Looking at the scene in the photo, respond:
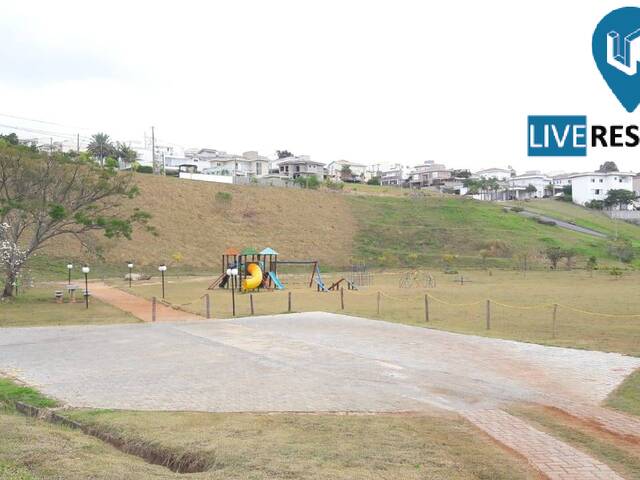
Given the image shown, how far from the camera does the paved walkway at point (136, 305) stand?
19.6 m

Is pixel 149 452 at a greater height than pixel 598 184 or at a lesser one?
lesser

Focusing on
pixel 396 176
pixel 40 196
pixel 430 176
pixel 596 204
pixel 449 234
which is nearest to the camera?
pixel 40 196

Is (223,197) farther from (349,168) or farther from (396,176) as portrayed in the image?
(396,176)

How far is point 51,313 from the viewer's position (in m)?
20.8

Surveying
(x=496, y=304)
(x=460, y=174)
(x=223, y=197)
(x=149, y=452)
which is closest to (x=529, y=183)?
(x=460, y=174)

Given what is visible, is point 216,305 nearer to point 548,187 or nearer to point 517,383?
point 517,383

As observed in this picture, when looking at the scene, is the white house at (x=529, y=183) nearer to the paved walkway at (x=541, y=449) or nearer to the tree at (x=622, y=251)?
the tree at (x=622, y=251)

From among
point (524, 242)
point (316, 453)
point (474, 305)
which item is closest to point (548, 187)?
point (524, 242)

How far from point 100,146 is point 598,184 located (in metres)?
69.1

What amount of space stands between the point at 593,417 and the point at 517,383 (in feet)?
6.51

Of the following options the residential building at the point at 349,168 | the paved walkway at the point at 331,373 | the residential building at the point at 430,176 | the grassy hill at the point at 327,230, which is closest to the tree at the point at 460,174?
the residential building at the point at 430,176

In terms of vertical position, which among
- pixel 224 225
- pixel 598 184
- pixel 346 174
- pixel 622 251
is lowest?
pixel 622 251

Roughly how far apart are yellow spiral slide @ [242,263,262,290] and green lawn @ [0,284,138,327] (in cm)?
763

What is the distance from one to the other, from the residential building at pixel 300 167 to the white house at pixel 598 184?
38577 mm
